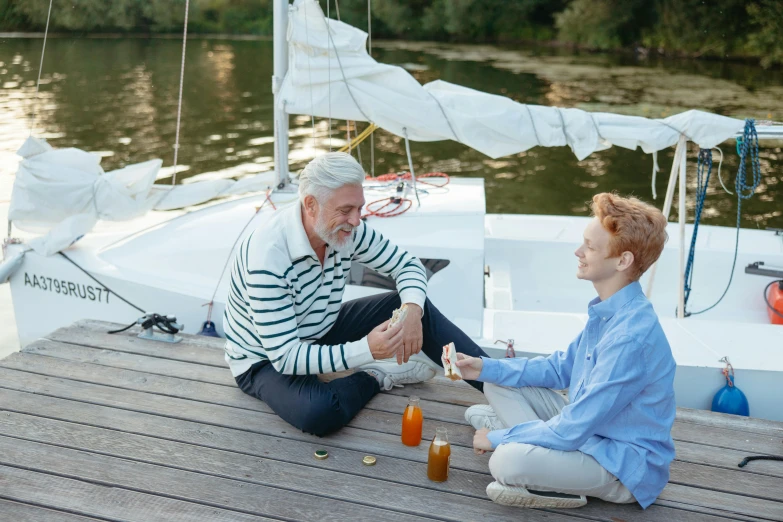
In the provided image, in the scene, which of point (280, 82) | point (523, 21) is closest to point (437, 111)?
point (280, 82)

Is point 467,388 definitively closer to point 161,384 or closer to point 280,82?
point 161,384

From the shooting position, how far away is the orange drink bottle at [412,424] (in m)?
3.12

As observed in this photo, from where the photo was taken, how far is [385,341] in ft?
9.93

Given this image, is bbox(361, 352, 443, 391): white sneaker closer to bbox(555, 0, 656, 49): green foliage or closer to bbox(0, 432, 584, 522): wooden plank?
bbox(0, 432, 584, 522): wooden plank

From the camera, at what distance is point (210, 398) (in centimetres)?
352

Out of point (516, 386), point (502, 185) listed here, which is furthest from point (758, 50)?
point (516, 386)

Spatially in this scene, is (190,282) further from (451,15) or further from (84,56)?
(451,15)

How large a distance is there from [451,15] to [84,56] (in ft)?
43.4

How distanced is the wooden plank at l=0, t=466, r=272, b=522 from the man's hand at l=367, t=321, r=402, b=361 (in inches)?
28.9

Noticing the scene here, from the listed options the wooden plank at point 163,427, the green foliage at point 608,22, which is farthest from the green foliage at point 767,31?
the wooden plank at point 163,427

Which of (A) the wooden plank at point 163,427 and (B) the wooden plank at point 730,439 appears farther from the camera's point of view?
(B) the wooden plank at point 730,439

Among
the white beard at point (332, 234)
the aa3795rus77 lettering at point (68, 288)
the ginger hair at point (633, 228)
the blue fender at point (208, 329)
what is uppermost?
the ginger hair at point (633, 228)

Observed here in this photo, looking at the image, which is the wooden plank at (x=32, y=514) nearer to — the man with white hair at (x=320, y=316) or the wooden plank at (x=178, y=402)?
the wooden plank at (x=178, y=402)

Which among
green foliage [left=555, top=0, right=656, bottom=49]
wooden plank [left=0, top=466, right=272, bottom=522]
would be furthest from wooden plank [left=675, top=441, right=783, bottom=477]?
green foliage [left=555, top=0, right=656, bottom=49]
